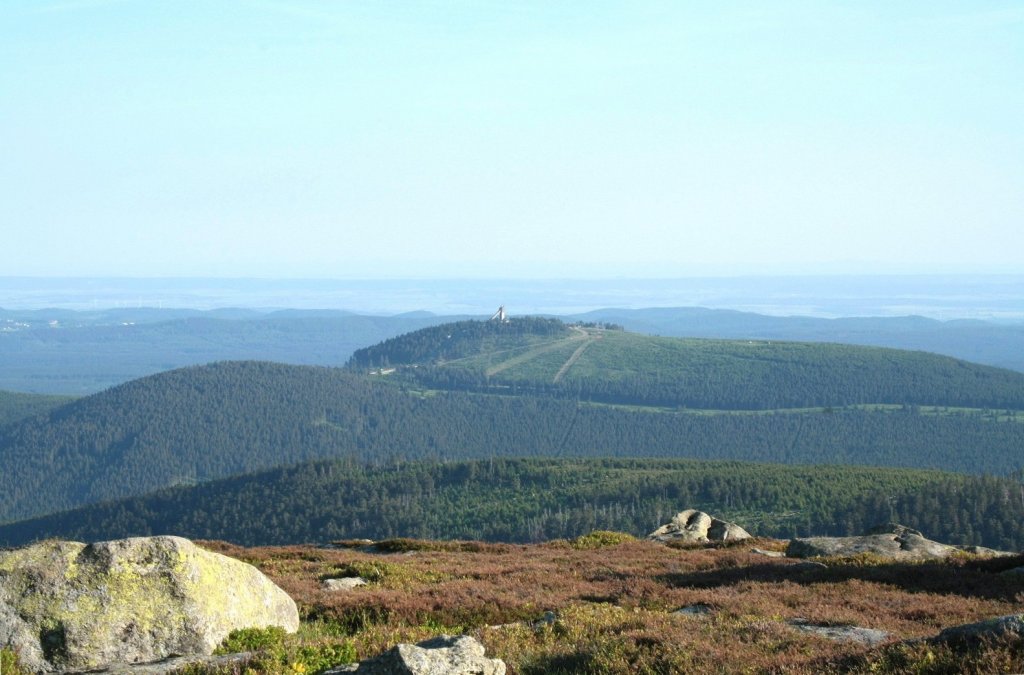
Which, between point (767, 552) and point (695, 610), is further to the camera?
point (767, 552)

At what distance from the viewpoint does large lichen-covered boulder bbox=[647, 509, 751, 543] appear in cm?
5175

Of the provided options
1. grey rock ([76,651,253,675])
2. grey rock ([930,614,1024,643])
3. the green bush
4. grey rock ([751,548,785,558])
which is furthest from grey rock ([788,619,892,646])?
grey rock ([751,548,785,558])

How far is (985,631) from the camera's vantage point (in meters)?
13.0

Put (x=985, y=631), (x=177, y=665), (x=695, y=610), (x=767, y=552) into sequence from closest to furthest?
(x=985, y=631), (x=177, y=665), (x=695, y=610), (x=767, y=552)

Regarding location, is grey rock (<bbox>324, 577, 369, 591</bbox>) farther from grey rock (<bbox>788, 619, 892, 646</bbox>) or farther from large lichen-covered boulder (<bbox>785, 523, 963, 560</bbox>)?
large lichen-covered boulder (<bbox>785, 523, 963, 560</bbox>)

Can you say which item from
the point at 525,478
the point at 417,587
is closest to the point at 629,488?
the point at 525,478

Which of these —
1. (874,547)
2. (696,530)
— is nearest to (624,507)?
(696,530)

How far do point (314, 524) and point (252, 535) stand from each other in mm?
12052

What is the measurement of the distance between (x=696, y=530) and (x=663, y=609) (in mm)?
33701

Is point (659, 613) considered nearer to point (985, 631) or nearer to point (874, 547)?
point (985, 631)

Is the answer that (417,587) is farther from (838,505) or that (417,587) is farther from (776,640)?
(838,505)

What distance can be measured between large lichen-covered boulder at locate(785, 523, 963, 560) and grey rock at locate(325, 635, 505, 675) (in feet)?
79.8

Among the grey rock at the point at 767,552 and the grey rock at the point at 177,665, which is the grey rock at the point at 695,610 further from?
the grey rock at the point at 767,552

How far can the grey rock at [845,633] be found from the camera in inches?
658
